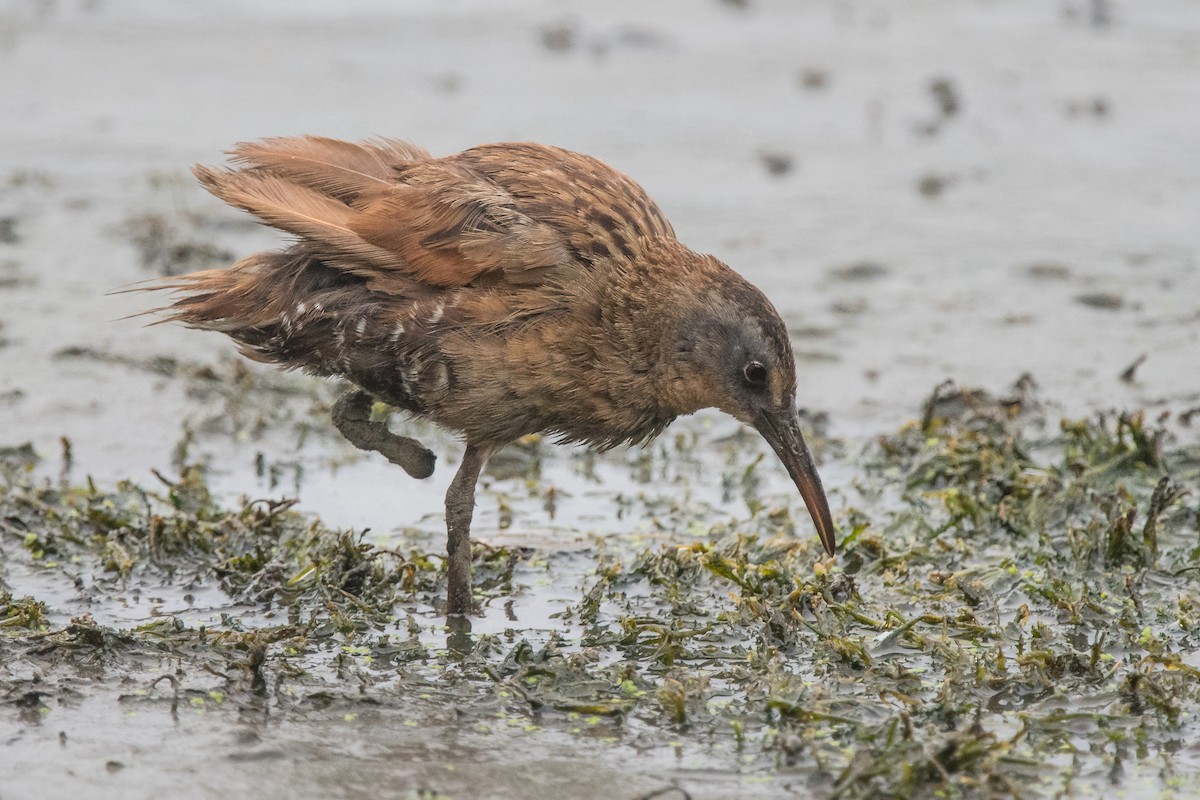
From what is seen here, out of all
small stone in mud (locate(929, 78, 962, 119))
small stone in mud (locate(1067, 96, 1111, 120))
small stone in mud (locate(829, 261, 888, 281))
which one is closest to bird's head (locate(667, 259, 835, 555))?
small stone in mud (locate(829, 261, 888, 281))

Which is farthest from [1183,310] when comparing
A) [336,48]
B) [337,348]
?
[336,48]

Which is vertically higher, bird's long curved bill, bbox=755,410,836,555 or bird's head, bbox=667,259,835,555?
bird's head, bbox=667,259,835,555

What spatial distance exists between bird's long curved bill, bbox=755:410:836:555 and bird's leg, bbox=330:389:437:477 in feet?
4.33

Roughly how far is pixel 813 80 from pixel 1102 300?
479 cm

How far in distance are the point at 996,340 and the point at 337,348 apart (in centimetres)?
441

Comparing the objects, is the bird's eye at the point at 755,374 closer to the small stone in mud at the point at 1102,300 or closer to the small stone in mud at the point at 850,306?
the small stone in mud at the point at 850,306

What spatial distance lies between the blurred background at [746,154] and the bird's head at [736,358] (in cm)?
211

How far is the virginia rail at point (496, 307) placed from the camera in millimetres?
5512

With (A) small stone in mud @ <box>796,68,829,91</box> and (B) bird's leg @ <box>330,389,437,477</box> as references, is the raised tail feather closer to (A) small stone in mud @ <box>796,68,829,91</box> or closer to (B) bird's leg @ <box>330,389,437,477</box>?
(B) bird's leg @ <box>330,389,437,477</box>

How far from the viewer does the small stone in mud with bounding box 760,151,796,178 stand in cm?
1143

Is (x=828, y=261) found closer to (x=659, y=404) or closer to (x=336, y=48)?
(x=659, y=404)

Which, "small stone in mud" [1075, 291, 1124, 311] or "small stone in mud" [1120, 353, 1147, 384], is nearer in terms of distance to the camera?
"small stone in mud" [1120, 353, 1147, 384]

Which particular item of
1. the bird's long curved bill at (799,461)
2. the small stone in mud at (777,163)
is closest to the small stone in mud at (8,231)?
the small stone in mud at (777,163)

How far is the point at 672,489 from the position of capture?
7.10 meters
